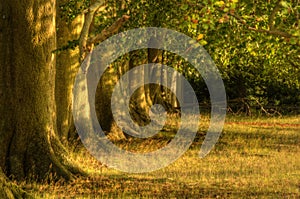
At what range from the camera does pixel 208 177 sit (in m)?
19.8

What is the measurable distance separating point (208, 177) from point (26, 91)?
5096 millimetres

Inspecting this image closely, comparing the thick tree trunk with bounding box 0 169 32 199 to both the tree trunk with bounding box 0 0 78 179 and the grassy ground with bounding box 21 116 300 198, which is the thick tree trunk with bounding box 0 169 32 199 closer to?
the grassy ground with bounding box 21 116 300 198

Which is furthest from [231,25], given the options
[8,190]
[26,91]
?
[8,190]

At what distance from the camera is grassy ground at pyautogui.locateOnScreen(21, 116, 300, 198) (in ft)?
54.7

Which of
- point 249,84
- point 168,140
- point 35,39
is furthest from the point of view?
point 249,84

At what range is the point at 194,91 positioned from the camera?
181 feet

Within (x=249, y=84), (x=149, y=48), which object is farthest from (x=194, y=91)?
(x=149, y=48)

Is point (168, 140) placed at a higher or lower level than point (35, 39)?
lower

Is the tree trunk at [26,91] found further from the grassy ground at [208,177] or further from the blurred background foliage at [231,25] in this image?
the blurred background foliage at [231,25]

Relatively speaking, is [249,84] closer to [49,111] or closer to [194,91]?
[194,91]

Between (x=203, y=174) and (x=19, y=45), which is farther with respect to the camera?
(x=203, y=174)

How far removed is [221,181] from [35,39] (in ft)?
17.9

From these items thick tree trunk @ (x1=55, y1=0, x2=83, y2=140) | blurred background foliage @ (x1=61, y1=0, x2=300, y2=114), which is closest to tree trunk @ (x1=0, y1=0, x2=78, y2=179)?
blurred background foliage @ (x1=61, y1=0, x2=300, y2=114)

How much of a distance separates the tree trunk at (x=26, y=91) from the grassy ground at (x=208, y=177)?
0.78 metres
